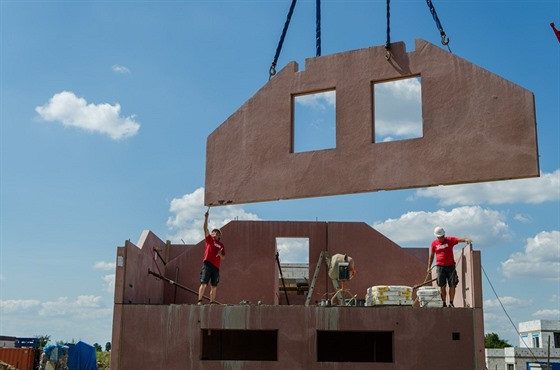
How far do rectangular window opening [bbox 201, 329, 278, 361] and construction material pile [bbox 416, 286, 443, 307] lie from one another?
12.3ft

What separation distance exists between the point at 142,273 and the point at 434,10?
8.25 m

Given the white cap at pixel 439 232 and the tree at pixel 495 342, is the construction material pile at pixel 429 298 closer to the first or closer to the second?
the white cap at pixel 439 232

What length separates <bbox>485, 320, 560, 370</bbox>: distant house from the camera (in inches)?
1194

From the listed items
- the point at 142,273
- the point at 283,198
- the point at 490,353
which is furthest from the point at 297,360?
the point at 490,353

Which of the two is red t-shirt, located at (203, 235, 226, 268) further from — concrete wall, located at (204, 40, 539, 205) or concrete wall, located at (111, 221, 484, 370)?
concrete wall, located at (204, 40, 539, 205)

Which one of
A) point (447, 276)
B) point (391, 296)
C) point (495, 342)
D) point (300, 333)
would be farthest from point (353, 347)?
point (495, 342)

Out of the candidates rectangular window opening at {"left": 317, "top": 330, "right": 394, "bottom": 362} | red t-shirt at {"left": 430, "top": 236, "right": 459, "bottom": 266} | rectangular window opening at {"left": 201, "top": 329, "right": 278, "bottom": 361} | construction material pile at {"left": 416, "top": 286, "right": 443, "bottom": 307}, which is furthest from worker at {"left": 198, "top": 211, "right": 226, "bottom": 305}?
red t-shirt at {"left": 430, "top": 236, "right": 459, "bottom": 266}

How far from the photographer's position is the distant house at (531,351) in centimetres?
3034

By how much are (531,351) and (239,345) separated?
35.2 ft

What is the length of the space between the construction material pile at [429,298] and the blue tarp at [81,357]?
31.8ft

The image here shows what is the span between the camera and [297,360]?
1220 cm

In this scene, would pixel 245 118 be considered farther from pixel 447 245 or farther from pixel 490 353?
pixel 490 353

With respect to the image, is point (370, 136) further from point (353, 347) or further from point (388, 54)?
point (353, 347)

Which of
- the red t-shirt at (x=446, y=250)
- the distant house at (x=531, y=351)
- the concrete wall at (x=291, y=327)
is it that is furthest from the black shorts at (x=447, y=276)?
the distant house at (x=531, y=351)
